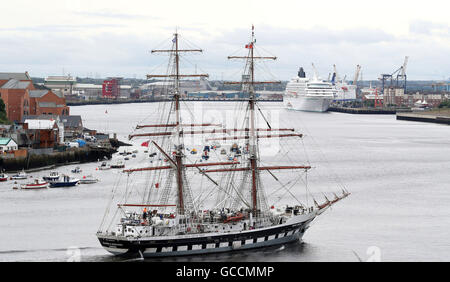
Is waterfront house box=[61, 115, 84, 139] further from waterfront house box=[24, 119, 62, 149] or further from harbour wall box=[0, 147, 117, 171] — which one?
waterfront house box=[24, 119, 62, 149]

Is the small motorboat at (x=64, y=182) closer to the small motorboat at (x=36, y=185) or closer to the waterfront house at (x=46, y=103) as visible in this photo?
the small motorboat at (x=36, y=185)

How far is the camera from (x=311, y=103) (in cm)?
15475

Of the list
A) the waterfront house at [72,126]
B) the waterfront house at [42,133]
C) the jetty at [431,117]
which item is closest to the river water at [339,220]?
the waterfront house at [42,133]

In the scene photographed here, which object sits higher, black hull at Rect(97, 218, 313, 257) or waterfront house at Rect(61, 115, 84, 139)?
waterfront house at Rect(61, 115, 84, 139)

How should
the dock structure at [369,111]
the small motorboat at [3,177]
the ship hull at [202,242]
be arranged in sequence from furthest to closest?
the dock structure at [369,111] < the small motorboat at [3,177] < the ship hull at [202,242]

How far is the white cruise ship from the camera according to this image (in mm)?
152125

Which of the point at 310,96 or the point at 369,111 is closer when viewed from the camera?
the point at 310,96

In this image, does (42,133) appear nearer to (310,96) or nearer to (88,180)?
(88,180)

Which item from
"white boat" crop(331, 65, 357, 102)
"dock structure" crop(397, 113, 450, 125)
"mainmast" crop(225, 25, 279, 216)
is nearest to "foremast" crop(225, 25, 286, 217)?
"mainmast" crop(225, 25, 279, 216)

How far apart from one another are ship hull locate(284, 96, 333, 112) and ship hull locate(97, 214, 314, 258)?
413 feet

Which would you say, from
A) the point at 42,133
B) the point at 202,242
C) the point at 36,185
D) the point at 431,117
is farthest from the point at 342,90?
the point at 202,242

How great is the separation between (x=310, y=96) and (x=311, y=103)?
2020 mm

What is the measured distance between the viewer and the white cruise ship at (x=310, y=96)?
5989 inches

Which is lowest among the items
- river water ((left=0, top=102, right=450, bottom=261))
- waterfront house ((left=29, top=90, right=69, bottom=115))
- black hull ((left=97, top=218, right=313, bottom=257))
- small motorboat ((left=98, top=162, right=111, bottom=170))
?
small motorboat ((left=98, top=162, right=111, bottom=170))
